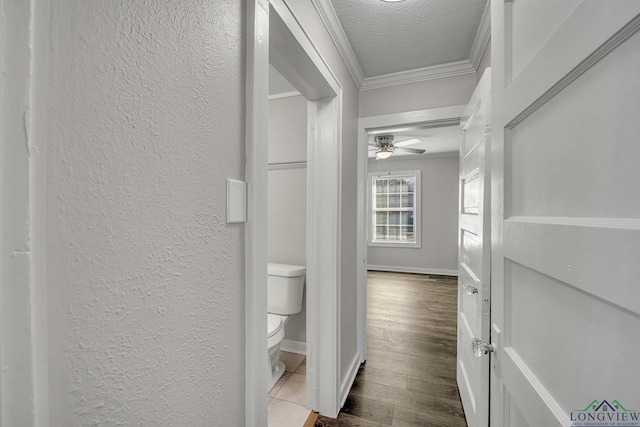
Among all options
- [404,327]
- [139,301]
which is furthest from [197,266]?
[404,327]

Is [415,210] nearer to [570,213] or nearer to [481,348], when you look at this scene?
[481,348]

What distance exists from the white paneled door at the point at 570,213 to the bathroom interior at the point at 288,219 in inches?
63.5

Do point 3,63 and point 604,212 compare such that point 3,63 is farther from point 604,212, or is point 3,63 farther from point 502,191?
point 502,191

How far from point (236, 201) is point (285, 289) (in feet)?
5.00

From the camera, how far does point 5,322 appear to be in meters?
0.32

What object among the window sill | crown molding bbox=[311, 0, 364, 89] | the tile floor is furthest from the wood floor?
crown molding bbox=[311, 0, 364, 89]

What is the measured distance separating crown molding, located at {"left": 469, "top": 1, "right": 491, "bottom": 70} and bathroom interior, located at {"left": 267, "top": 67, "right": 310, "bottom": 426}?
1.27 metres

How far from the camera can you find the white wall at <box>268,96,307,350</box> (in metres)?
2.28

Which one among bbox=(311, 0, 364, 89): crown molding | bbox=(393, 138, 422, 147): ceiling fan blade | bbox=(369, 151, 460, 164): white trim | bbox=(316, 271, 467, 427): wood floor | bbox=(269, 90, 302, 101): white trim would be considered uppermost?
bbox=(369, 151, 460, 164): white trim

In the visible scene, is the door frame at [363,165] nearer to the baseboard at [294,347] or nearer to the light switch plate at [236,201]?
the baseboard at [294,347]

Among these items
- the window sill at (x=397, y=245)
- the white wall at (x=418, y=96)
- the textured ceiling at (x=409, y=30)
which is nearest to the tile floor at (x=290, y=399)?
the white wall at (x=418, y=96)

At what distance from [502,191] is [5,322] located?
102 centimetres

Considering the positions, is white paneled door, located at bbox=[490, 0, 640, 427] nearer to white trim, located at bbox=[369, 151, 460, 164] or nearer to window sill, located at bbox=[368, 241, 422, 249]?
white trim, located at bbox=[369, 151, 460, 164]

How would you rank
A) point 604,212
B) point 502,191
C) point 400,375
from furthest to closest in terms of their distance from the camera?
point 400,375
point 502,191
point 604,212
